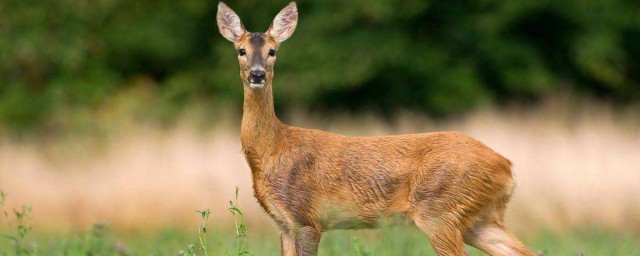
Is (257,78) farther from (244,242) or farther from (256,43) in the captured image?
(244,242)

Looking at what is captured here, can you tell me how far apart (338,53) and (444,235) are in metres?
13.3

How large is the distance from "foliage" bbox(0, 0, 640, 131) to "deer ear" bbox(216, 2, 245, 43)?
39.6 feet

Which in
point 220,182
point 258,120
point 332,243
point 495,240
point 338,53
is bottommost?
point 220,182

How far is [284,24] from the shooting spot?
7.12 m

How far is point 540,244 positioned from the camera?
10.5 m

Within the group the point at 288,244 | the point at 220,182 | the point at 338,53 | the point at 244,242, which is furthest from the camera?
the point at 338,53

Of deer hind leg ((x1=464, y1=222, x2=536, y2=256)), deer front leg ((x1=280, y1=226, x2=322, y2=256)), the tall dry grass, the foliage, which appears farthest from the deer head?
the foliage

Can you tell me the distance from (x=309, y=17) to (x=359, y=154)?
1363 centimetres

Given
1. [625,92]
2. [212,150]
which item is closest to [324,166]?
[212,150]

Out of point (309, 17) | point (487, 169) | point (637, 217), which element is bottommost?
point (637, 217)

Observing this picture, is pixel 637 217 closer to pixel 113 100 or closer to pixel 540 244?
pixel 540 244

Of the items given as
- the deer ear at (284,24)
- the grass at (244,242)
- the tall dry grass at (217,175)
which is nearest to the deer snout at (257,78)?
the deer ear at (284,24)

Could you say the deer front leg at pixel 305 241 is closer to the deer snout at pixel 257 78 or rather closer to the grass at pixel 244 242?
the grass at pixel 244 242

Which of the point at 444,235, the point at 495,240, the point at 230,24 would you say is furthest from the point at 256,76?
the point at 495,240
